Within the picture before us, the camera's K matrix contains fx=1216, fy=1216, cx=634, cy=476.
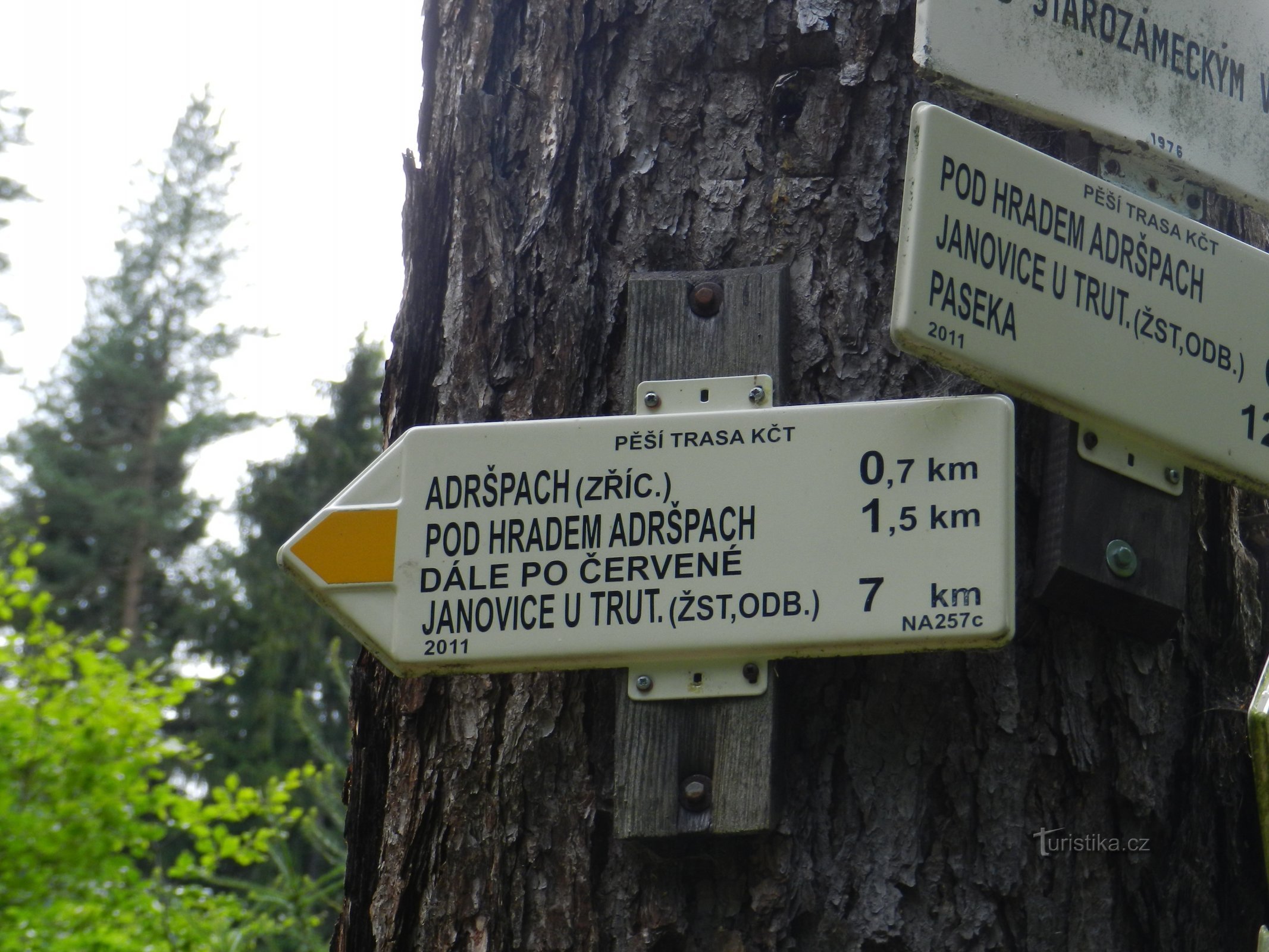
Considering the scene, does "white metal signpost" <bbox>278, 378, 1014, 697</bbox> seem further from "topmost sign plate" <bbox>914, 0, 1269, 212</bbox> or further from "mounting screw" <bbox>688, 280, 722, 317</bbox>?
"topmost sign plate" <bbox>914, 0, 1269, 212</bbox>

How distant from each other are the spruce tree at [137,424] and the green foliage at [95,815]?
45.1 ft

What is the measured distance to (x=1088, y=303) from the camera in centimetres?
126

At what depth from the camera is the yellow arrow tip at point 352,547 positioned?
1.33m

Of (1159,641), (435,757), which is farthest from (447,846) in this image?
(1159,641)

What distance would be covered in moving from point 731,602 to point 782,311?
1.11 feet

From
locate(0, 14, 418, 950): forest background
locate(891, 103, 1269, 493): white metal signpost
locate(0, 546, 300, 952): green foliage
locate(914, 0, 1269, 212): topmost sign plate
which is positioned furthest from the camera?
locate(0, 14, 418, 950): forest background

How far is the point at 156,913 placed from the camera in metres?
6.54

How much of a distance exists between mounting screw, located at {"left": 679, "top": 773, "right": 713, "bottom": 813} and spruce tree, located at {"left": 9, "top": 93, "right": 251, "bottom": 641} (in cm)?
2087

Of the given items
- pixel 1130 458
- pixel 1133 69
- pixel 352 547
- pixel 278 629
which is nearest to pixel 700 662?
pixel 352 547

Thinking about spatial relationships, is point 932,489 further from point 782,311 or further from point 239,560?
point 239,560

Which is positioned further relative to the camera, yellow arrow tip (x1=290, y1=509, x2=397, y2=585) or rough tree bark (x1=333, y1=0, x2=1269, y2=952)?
yellow arrow tip (x1=290, y1=509, x2=397, y2=585)

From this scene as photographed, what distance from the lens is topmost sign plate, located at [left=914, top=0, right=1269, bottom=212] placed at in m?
1.31

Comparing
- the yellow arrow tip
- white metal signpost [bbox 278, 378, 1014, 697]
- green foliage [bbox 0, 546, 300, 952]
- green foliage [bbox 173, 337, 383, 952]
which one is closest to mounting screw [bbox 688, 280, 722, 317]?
white metal signpost [bbox 278, 378, 1014, 697]

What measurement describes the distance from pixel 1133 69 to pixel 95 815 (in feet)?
23.4
